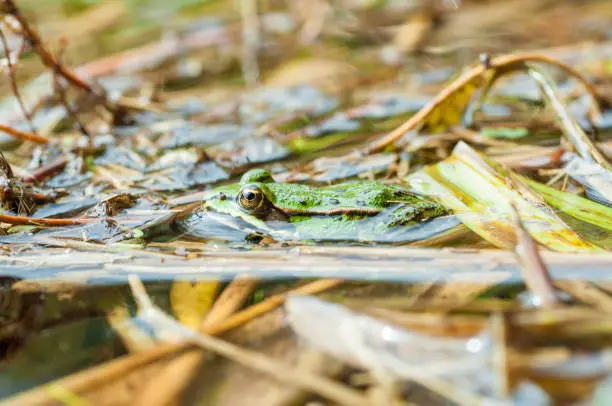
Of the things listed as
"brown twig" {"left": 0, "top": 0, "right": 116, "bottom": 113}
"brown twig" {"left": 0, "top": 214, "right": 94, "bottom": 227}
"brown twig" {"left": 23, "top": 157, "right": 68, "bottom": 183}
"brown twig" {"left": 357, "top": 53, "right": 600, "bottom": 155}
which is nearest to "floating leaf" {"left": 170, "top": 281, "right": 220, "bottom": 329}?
"brown twig" {"left": 0, "top": 214, "right": 94, "bottom": 227}

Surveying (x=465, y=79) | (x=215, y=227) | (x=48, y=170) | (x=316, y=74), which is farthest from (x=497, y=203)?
(x=316, y=74)

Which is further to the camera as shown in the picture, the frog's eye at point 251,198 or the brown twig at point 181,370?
the frog's eye at point 251,198

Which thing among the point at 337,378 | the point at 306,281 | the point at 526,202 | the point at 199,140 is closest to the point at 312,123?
the point at 199,140

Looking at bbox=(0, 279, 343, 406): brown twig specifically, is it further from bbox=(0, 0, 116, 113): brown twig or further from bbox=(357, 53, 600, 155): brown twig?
bbox=(0, 0, 116, 113): brown twig

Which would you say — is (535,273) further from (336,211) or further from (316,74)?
(316,74)

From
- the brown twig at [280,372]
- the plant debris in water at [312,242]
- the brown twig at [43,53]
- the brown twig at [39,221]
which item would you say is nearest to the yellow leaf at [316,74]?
the plant debris in water at [312,242]

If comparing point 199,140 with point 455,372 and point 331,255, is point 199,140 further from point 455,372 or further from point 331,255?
point 455,372

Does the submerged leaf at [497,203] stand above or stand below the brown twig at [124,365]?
above

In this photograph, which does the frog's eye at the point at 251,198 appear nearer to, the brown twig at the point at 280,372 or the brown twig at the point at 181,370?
the brown twig at the point at 181,370
